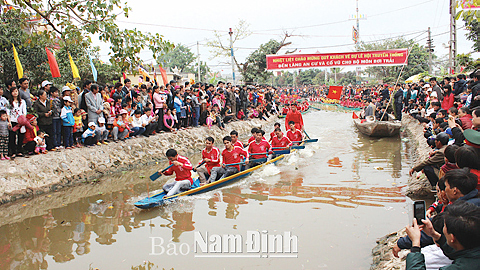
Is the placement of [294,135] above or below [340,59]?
below

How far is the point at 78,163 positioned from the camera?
8891 millimetres

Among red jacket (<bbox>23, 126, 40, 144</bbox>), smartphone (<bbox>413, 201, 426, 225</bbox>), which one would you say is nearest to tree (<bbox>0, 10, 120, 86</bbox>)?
red jacket (<bbox>23, 126, 40, 144</bbox>)

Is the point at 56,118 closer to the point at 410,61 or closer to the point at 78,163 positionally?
the point at 78,163

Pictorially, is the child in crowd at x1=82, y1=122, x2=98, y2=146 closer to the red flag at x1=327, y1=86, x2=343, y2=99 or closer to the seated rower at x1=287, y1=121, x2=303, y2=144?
the seated rower at x1=287, y1=121, x2=303, y2=144

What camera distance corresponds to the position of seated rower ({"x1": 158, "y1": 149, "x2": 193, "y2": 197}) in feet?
22.8

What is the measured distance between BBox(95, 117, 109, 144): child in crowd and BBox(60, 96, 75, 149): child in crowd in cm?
75

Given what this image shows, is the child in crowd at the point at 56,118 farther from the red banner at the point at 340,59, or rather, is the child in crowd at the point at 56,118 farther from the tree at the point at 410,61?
the tree at the point at 410,61

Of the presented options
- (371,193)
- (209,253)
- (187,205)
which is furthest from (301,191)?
(209,253)

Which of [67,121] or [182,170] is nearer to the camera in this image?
[182,170]

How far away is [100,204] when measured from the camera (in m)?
7.33

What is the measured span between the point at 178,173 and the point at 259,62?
23.3 m

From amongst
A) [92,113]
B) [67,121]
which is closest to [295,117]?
[92,113]

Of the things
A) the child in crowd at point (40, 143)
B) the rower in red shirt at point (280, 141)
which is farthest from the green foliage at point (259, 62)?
the child in crowd at point (40, 143)

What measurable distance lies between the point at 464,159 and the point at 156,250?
4211 millimetres
